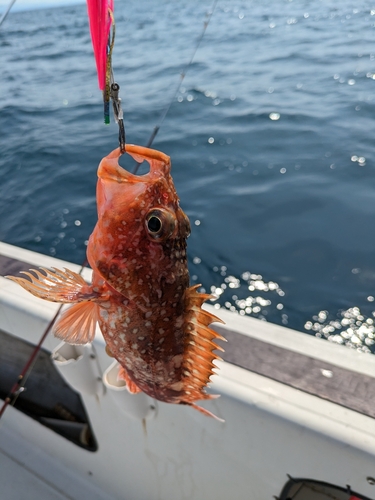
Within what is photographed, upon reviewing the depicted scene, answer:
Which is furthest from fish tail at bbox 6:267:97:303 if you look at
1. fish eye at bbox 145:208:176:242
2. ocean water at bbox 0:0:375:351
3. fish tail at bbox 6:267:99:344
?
ocean water at bbox 0:0:375:351

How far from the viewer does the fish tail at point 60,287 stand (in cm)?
138

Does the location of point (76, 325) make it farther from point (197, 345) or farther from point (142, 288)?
point (197, 345)

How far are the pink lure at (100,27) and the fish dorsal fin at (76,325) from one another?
2.49 feet

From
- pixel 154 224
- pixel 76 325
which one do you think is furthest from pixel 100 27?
pixel 76 325

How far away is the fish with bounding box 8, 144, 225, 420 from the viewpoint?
1.40m

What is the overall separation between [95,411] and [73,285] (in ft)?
5.96

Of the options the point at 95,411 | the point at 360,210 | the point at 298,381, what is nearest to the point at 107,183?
the point at 298,381

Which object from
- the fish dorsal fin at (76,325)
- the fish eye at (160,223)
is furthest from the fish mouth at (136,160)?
the fish dorsal fin at (76,325)

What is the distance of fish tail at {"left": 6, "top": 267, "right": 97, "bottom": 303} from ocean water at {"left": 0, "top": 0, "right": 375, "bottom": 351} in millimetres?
3222

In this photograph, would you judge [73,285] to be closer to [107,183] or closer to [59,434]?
[107,183]

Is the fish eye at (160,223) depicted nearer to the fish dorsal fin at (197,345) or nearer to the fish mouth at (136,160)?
the fish mouth at (136,160)

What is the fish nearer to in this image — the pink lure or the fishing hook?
the fishing hook

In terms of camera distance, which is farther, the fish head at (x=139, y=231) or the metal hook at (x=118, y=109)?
the fish head at (x=139, y=231)

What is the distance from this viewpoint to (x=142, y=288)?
147 centimetres
